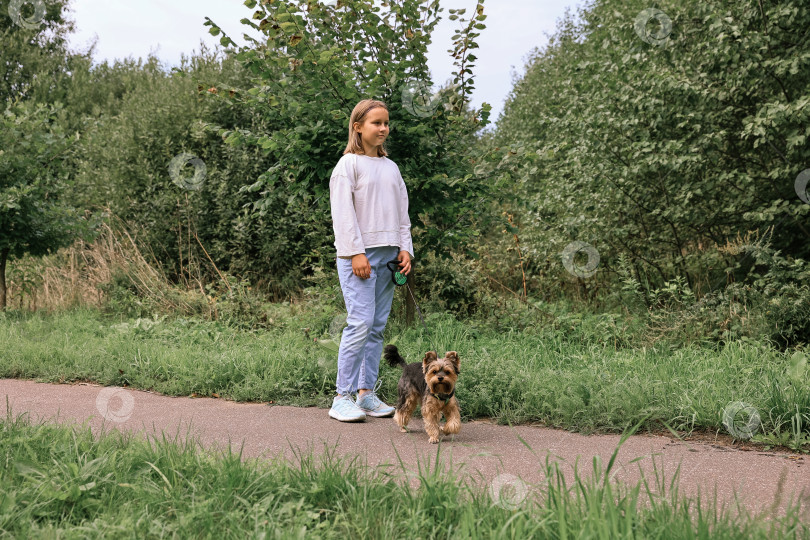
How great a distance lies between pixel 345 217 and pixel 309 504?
2320mm

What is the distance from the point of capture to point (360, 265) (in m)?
4.49

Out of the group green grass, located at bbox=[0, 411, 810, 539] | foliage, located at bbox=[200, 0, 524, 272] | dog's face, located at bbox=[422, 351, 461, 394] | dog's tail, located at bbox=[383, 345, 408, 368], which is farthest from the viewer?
foliage, located at bbox=[200, 0, 524, 272]

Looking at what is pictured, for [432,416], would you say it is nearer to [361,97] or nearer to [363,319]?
[363,319]

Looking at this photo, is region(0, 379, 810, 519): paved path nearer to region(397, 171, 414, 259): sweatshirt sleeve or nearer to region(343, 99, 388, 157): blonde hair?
region(397, 171, 414, 259): sweatshirt sleeve

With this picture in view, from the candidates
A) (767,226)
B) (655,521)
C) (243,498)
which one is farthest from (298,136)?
(767,226)

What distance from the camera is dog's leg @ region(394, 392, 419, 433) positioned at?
14.2 feet

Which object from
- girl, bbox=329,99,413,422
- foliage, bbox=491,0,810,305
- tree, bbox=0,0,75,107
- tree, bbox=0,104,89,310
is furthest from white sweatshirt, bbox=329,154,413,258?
tree, bbox=0,0,75,107

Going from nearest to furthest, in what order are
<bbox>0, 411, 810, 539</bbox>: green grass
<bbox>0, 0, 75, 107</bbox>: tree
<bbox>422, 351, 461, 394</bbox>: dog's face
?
<bbox>0, 411, 810, 539</bbox>: green grass, <bbox>422, 351, 461, 394</bbox>: dog's face, <bbox>0, 0, 75, 107</bbox>: tree

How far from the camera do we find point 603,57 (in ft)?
31.9

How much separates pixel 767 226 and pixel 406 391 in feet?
18.3

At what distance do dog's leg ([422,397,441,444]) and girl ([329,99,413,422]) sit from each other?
27.0 inches

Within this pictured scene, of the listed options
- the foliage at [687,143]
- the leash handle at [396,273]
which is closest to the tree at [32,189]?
the leash handle at [396,273]

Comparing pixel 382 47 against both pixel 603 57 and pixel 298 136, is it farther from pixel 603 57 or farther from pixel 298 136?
pixel 603 57

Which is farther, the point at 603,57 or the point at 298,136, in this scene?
the point at 603,57
